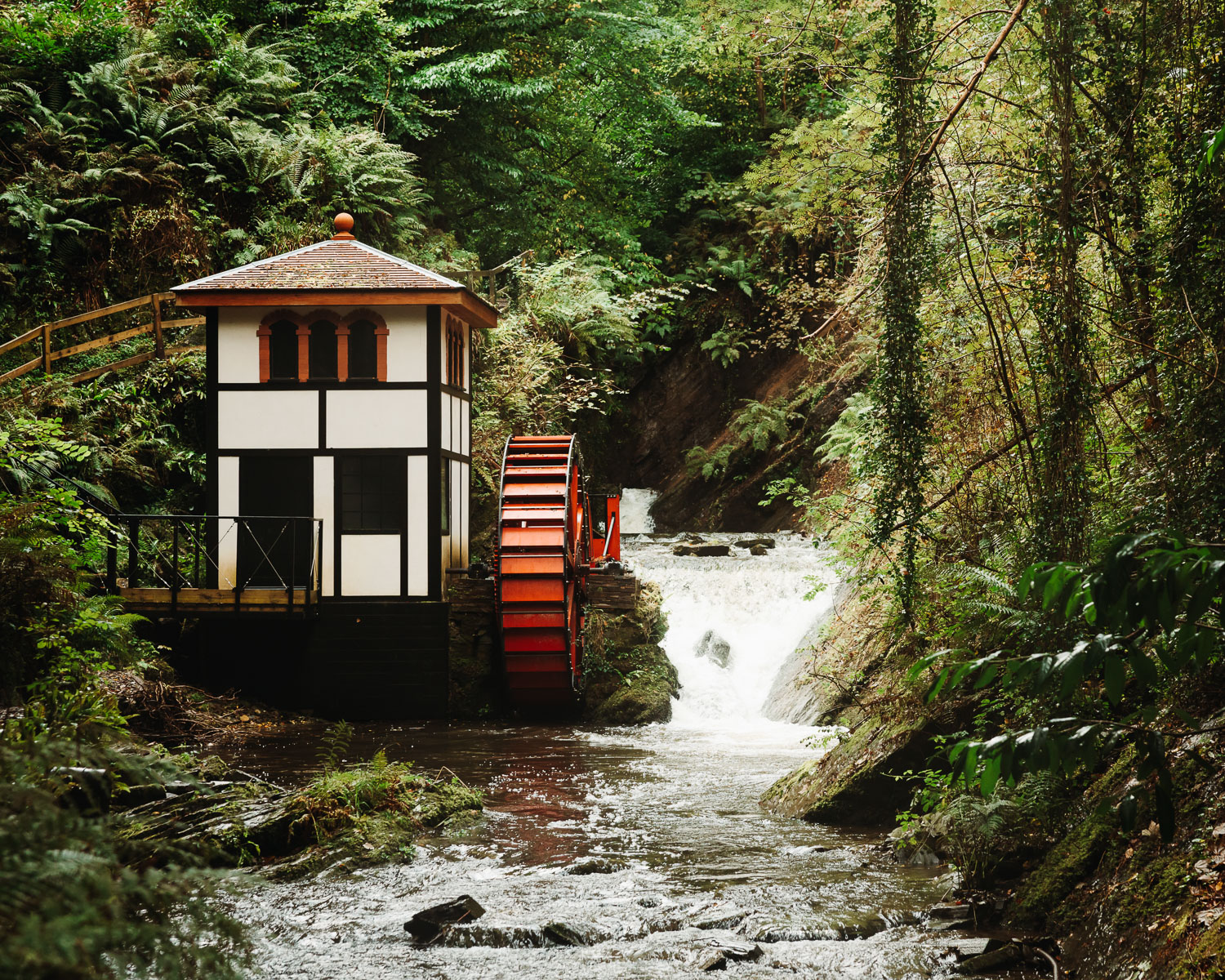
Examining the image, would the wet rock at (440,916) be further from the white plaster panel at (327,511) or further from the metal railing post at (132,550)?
the metal railing post at (132,550)

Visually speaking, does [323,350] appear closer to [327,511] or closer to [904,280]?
[327,511]

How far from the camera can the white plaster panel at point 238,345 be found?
13711mm

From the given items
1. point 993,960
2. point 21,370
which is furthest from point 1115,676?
point 21,370

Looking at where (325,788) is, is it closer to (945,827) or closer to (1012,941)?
(945,827)

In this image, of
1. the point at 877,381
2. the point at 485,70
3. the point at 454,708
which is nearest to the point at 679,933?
the point at 877,381

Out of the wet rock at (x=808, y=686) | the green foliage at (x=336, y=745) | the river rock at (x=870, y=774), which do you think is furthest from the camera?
the wet rock at (x=808, y=686)

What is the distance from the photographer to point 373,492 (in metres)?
13.8

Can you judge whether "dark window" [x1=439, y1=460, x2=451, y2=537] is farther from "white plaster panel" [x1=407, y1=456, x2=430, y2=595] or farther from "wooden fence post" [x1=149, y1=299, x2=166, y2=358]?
"wooden fence post" [x1=149, y1=299, x2=166, y2=358]

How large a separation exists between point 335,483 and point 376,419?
989 mm

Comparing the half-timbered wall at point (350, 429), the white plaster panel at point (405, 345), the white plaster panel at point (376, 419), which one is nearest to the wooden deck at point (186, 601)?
the half-timbered wall at point (350, 429)

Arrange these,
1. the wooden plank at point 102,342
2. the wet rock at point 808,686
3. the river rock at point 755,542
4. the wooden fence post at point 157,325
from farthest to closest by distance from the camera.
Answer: the river rock at point 755,542
the wooden fence post at point 157,325
the wooden plank at point 102,342
the wet rock at point 808,686

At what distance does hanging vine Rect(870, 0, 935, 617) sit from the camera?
6.65m

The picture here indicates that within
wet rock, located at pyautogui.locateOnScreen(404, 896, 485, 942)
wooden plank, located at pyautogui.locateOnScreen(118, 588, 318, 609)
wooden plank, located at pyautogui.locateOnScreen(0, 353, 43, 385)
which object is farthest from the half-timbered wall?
wet rock, located at pyautogui.locateOnScreen(404, 896, 485, 942)

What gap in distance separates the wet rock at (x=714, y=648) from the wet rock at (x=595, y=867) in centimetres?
824
